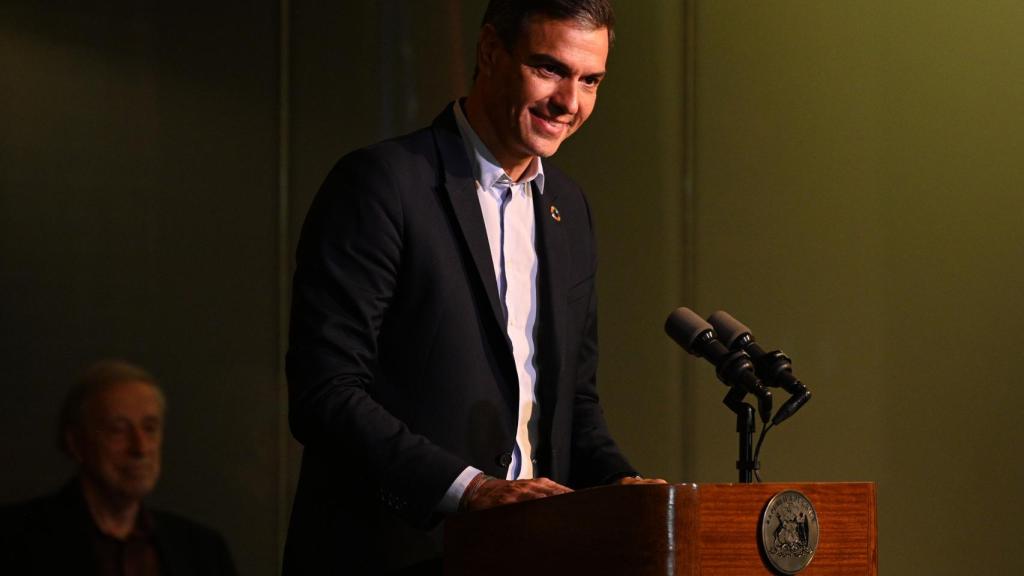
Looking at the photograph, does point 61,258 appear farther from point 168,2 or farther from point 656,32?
point 656,32

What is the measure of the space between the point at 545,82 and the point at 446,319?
1.44 ft

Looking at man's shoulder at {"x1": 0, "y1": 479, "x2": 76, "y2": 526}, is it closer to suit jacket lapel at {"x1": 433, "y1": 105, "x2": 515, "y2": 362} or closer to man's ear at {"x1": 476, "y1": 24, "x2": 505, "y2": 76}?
suit jacket lapel at {"x1": 433, "y1": 105, "x2": 515, "y2": 362}

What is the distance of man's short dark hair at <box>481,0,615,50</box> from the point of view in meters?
2.21

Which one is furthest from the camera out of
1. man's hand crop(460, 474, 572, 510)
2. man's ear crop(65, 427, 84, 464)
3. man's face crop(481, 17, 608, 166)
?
man's ear crop(65, 427, 84, 464)

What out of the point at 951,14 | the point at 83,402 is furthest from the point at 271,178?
the point at 951,14

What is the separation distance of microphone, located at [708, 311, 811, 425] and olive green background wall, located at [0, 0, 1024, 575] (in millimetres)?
1569

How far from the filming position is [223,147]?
3238 mm

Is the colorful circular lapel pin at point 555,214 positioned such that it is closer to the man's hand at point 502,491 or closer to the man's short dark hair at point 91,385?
the man's hand at point 502,491

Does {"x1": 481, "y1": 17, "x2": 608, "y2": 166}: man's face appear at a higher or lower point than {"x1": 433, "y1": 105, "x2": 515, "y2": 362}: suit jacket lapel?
higher

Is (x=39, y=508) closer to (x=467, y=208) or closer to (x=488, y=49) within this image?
(x=467, y=208)

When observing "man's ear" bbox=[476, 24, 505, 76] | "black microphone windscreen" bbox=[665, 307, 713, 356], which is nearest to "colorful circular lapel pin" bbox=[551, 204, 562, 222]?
"man's ear" bbox=[476, 24, 505, 76]

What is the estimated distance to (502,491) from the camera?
Result: 1.78 meters

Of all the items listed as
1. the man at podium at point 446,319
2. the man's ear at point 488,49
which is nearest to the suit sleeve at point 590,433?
the man at podium at point 446,319

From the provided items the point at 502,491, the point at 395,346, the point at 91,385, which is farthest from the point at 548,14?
the point at 91,385
